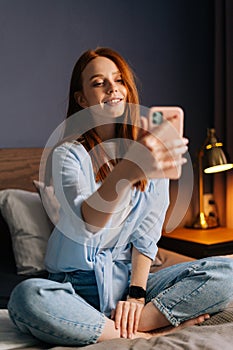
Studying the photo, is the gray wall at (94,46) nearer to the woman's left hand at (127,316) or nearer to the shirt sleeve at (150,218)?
→ the shirt sleeve at (150,218)

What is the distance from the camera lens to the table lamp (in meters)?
2.81

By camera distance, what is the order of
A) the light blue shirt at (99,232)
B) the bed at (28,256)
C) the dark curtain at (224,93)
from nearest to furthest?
the bed at (28,256), the light blue shirt at (99,232), the dark curtain at (224,93)

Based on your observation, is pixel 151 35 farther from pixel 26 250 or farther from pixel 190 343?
pixel 190 343

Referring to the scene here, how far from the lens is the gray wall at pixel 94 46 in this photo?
2.62 metres

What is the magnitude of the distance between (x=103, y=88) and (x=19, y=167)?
0.94m

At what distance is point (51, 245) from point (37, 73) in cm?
115

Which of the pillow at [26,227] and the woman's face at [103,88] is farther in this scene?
the pillow at [26,227]

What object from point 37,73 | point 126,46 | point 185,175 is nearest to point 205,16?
point 126,46

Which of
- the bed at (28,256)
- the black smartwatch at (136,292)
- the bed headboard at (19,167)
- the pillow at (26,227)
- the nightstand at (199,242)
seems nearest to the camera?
the bed at (28,256)

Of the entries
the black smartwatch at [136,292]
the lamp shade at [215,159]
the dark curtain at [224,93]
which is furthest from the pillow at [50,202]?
the dark curtain at [224,93]

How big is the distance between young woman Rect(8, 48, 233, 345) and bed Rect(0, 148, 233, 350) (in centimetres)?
8

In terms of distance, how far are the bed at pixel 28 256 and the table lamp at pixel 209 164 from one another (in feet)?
1.86

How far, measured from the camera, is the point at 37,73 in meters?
2.68

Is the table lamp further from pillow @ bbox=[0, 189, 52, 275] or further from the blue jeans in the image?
the blue jeans
